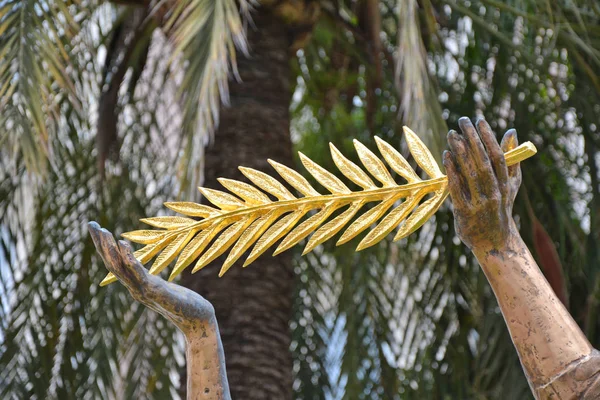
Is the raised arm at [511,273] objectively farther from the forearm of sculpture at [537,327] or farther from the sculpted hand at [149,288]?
the sculpted hand at [149,288]

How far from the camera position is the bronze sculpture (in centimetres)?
183

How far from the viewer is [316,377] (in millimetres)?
5348

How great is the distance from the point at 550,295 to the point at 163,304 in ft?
2.41

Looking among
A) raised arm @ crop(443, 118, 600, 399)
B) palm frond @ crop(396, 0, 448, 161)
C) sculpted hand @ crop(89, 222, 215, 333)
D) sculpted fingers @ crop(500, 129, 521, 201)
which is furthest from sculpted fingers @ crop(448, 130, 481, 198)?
palm frond @ crop(396, 0, 448, 161)

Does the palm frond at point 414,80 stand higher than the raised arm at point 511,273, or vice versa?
the palm frond at point 414,80

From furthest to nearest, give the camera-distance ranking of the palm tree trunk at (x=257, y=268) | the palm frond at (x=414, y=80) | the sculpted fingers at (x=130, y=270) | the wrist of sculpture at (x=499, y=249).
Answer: the palm tree trunk at (x=257, y=268) < the palm frond at (x=414, y=80) < the wrist of sculpture at (x=499, y=249) < the sculpted fingers at (x=130, y=270)

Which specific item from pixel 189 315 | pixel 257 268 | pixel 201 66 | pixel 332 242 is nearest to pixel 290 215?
pixel 189 315

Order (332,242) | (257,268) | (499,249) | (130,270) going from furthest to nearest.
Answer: (332,242)
(257,268)
(499,249)
(130,270)

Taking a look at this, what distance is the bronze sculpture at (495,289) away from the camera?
6.00 feet

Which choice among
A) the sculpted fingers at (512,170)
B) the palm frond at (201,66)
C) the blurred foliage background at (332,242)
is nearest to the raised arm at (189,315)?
the sculpted fingers at (512,170)

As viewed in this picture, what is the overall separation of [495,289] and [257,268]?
2175 millimetres

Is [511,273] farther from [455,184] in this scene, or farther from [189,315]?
[189,315]

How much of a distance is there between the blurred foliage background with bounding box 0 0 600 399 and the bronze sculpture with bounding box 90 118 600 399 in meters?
2.22

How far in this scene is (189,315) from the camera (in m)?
1.91
